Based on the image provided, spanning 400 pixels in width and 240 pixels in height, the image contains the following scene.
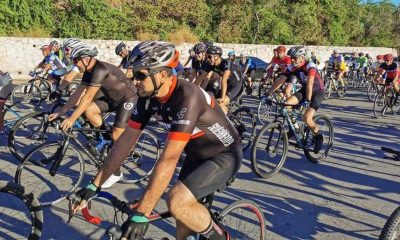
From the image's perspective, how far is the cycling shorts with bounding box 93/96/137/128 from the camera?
584 centimetres

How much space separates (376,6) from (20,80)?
1964 inches

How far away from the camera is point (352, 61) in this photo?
23172mm

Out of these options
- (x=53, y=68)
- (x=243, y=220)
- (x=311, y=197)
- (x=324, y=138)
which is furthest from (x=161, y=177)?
(x=53, y=68)

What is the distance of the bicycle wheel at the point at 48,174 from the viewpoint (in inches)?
203

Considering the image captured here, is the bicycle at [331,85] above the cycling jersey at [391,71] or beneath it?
beneath

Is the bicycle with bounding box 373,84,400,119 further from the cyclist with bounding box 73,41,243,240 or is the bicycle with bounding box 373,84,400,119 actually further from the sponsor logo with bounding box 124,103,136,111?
the cyclist with bounding box 73,41,243,240

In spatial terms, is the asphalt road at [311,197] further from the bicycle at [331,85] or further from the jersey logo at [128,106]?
the bicycle at [331,85]

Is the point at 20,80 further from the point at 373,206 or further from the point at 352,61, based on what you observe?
the point at 373,206

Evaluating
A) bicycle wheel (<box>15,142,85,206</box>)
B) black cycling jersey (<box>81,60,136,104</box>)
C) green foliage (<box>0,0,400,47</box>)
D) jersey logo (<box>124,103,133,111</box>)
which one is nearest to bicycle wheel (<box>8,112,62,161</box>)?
bicycle wheel (<box>15,142,85,206</box>)

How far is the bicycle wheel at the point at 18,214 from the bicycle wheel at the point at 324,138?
460 centimetres

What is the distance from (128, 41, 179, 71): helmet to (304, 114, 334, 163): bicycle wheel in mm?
4705

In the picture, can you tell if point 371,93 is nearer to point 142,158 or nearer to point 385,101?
point 385,101

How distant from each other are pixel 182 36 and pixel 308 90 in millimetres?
24128

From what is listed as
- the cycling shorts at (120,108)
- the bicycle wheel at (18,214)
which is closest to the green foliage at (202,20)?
the cycling shorts at (120,108)
